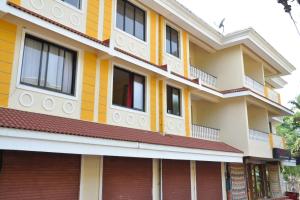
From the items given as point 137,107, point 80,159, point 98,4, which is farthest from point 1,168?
point 98,4

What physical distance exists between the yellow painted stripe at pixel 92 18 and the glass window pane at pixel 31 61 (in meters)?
1.86

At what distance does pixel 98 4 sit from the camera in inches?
385

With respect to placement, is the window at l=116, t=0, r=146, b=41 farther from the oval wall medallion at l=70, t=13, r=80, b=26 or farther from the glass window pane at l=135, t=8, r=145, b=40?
the oval wall medallion at l=70, t=13, r=80, b=26

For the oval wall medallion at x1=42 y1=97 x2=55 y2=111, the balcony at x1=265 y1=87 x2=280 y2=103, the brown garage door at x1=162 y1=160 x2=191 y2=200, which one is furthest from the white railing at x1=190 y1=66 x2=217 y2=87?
the oval wall medallion at x1=42 y1=97 x2=55 y2=111

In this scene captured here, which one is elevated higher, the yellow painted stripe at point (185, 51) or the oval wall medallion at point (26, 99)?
the yellow painted stripe at point (185, 51)

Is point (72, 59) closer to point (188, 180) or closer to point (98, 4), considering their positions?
point (98, 4)

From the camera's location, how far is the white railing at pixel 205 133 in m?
13.4

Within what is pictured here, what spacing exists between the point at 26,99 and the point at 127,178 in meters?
3.97

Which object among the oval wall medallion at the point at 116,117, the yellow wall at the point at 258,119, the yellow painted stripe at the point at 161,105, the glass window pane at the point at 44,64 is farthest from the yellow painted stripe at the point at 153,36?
the yellow wall at the point at 258,119

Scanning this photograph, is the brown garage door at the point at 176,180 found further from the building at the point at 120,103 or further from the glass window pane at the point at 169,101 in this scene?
the glass window pane at the point at 169,101

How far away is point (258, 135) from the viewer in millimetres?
15500

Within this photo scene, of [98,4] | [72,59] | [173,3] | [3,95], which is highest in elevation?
[173,3]

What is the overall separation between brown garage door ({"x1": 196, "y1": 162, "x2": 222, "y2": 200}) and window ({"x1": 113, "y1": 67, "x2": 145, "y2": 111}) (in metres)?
4.16

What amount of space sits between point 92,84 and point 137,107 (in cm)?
219
